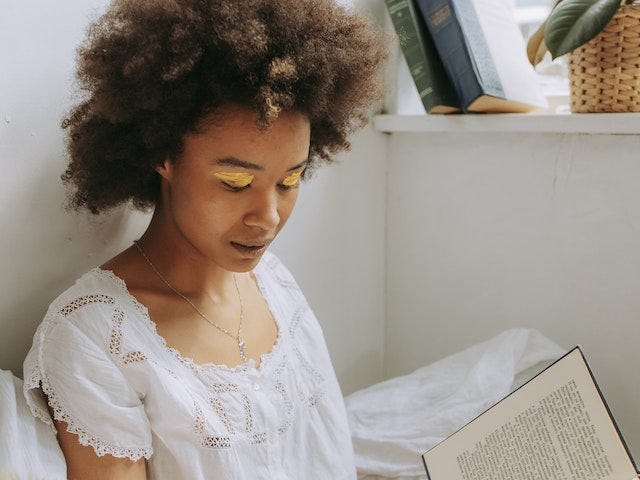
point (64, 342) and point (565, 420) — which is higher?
point (64, 342)

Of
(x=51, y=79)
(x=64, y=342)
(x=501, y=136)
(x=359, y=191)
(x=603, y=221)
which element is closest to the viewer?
(x=64, y=342)

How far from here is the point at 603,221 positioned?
119 centimetres

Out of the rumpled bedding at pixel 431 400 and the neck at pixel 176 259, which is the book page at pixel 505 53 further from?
the neck at pixel 176 259

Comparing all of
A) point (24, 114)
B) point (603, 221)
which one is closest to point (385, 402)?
point (603, 221)

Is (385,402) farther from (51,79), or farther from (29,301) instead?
(51,79)

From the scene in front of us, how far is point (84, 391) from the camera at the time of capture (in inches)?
28.1

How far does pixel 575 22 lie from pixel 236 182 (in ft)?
2.10

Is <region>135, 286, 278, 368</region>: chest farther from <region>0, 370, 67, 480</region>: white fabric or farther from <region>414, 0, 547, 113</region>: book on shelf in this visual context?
<region>414, 0, 547, 113</region>: book on shelf

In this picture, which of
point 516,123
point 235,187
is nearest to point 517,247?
point 516,123

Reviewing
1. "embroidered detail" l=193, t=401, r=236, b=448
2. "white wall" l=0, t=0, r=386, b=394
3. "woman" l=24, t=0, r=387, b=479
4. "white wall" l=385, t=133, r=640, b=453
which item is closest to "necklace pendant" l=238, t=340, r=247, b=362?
"woman" l=24, t=0, r=387, b=479

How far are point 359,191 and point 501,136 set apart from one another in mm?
310

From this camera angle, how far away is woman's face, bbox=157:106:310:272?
744mm

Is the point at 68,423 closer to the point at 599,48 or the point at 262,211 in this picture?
the point at 262,211

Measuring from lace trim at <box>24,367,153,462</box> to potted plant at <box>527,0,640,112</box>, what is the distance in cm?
85
